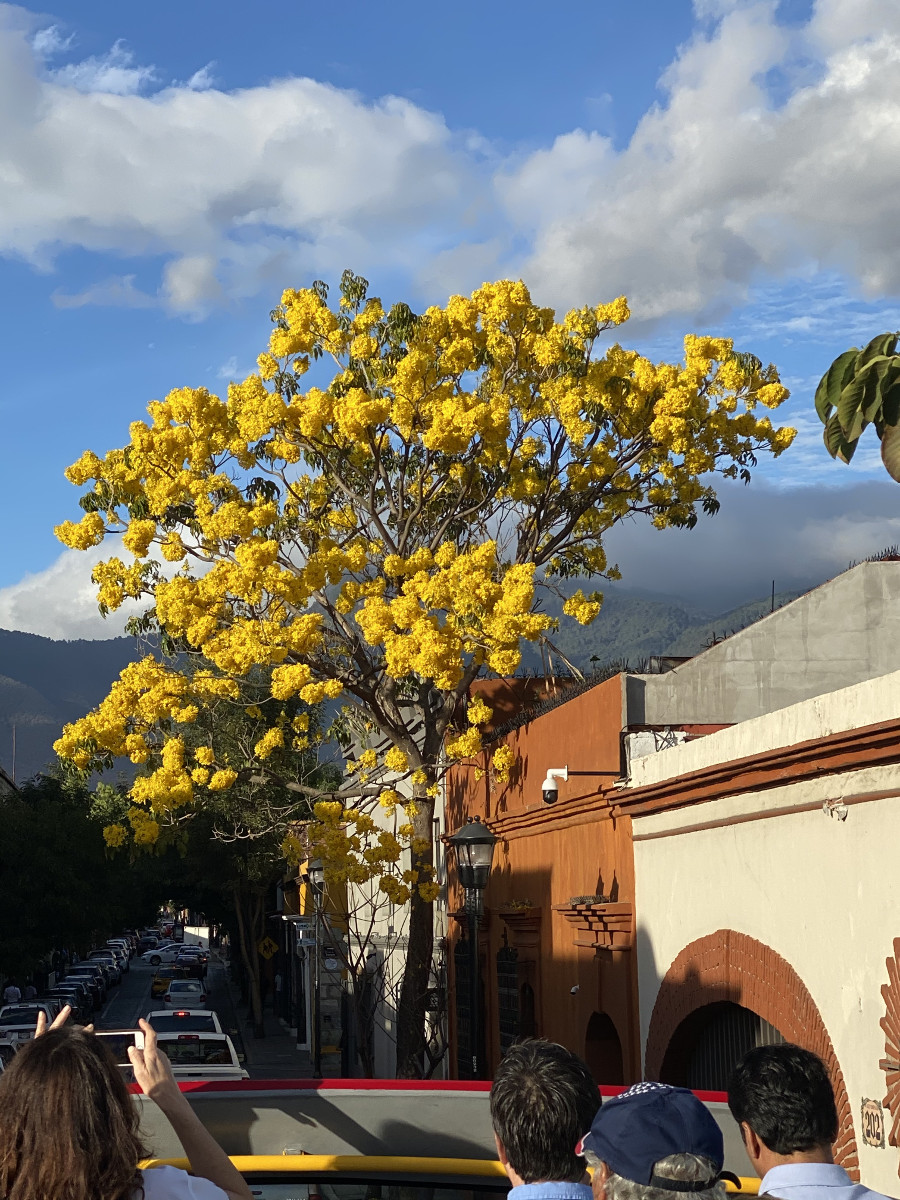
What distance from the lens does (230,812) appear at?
109ft

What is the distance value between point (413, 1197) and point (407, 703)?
49.9 feet

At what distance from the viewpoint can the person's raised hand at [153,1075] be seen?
3.44m

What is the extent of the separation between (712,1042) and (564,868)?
4.69m

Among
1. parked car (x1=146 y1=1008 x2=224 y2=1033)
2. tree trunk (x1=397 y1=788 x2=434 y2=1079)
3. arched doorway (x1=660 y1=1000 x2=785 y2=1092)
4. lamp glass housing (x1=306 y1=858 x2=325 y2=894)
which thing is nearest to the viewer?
arched doorway (x1=660 y1=1000 x2=785 y2=1092)

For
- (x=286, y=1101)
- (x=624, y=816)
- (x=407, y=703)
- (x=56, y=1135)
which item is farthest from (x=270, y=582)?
(x=56, y=1135)

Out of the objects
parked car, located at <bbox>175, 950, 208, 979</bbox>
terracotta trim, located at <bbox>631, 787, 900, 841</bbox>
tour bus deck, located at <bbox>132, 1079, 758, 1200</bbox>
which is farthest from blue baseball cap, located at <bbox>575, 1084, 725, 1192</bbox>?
parked car, located at <bbox>175, 950, 208, 979</bbox>

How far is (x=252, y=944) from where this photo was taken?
46.7 metres

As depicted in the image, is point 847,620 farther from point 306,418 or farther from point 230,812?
point 230,812

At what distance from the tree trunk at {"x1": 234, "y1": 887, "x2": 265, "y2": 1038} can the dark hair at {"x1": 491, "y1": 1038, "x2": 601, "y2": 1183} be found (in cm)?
4251

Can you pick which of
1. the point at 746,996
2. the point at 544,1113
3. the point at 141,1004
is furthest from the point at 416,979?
→ the point at 141,1004

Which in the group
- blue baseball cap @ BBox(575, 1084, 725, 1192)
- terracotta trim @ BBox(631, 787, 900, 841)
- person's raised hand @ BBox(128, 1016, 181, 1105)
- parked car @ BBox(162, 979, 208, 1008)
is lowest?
parked car @ BBox(162, 979, 208, 1008)

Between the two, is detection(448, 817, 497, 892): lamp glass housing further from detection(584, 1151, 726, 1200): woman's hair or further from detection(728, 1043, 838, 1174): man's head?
detection(584, 1151, 726, 1200): woman's hair

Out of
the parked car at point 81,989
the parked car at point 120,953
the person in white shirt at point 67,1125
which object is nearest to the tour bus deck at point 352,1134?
the person in white shirt at point 67,1125

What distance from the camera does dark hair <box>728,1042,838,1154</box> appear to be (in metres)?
3.87
